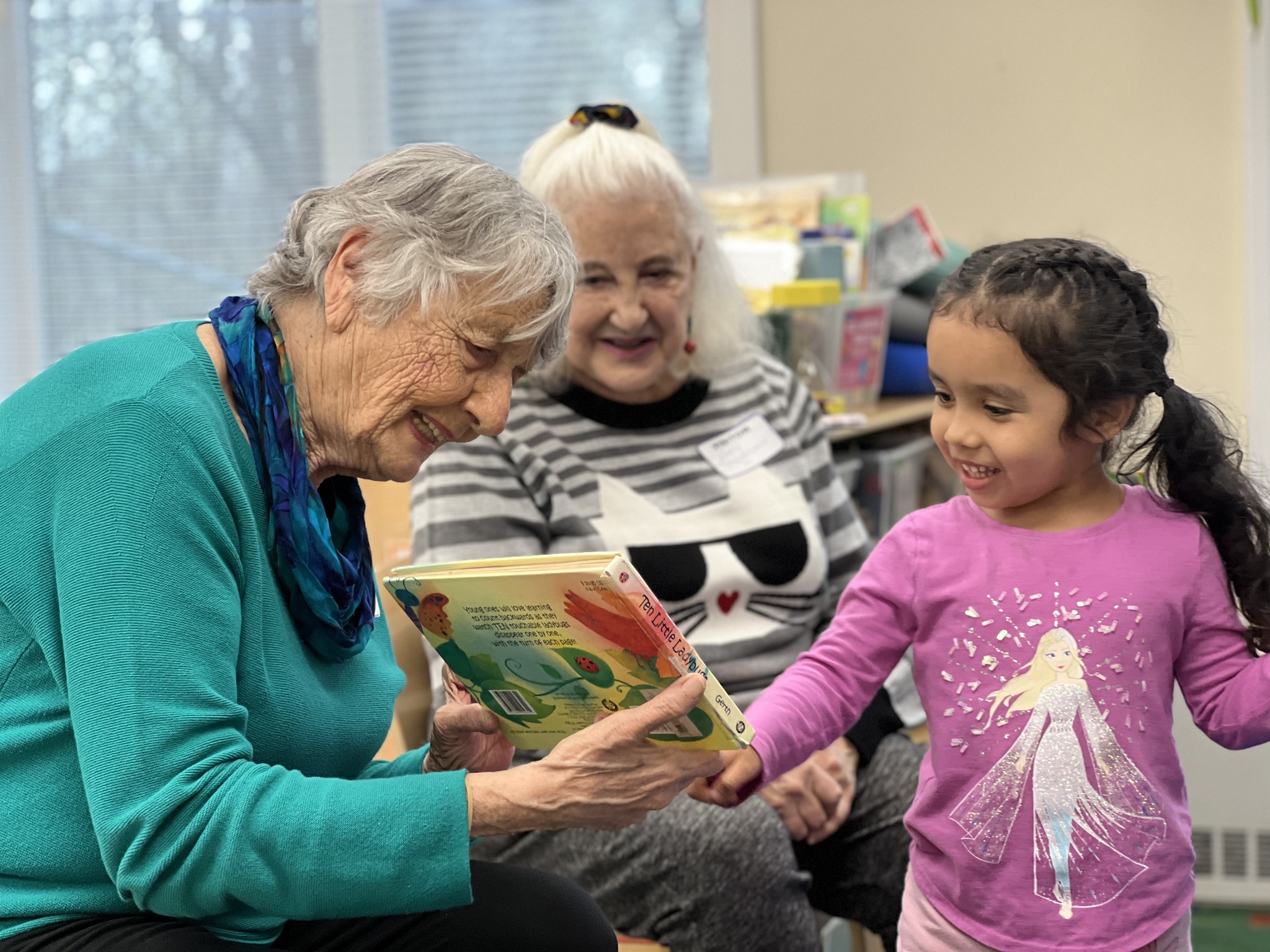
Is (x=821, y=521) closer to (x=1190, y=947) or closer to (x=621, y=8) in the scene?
(x=1190, y=947)

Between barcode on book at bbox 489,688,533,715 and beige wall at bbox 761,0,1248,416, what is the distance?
7.60ft

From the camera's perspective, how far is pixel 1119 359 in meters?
1.06

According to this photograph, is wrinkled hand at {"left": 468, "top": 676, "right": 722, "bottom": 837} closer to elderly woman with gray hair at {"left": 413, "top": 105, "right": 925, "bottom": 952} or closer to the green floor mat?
elderly woman with gray hair at {"left": 413, "top": 105, "right": 925, "bottom": 952}

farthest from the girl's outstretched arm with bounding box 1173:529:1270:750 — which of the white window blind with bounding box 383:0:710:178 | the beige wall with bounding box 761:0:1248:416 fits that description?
the white window blind with bounding box 383:0:710:178

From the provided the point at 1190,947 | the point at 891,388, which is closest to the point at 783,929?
the point at 1190,947

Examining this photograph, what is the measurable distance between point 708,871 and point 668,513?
1.55ft

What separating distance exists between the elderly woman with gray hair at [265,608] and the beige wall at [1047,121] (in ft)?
7.71

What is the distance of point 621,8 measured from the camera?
352cm

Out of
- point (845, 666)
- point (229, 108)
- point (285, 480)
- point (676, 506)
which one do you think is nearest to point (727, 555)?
point (676, 506)

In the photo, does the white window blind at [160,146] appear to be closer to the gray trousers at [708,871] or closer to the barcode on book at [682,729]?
the gray trousers at [708,871]

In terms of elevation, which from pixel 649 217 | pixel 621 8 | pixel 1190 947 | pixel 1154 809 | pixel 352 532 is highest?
pixel 621 8

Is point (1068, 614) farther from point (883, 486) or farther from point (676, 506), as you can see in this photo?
point (883, 486)

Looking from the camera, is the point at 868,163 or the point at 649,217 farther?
the point at 868,163

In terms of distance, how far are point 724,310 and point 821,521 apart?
340mm
